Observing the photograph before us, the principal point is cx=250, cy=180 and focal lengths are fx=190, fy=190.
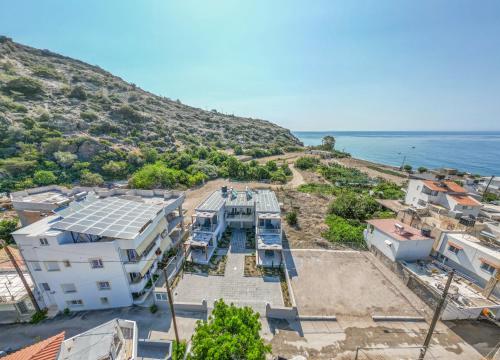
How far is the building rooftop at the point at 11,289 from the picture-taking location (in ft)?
54.0

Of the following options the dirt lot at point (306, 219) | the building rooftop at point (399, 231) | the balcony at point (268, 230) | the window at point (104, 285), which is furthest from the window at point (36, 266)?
the building rooftop at point (399, 231)

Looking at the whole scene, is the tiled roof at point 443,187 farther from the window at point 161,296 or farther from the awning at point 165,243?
the window at point 161,296

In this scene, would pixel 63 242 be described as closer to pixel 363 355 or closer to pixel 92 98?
pixel 363 355

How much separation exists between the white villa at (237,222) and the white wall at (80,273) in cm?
784

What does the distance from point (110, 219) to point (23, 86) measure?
83.9 metres

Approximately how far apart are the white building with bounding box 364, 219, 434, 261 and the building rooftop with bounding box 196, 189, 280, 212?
524 inches

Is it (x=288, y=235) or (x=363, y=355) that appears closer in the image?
(x=363, y=355)

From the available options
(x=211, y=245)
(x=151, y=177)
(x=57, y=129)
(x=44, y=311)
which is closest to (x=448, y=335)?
(x=211, y=245)

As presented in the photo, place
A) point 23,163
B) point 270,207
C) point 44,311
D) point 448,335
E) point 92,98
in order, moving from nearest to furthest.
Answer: point 448,335, point 44,311, point 270,207, point 23,163, point 92,98

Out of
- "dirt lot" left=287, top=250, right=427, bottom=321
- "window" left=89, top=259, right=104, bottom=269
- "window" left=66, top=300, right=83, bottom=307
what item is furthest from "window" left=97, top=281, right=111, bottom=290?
"dirt lot" left=287, top=250, right=427, bottom=321

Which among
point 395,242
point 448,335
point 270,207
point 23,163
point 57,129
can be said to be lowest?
point 448,335

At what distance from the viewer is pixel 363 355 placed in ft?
46.9

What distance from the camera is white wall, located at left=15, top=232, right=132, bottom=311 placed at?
15.6 metres

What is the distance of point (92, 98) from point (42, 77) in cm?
2370
